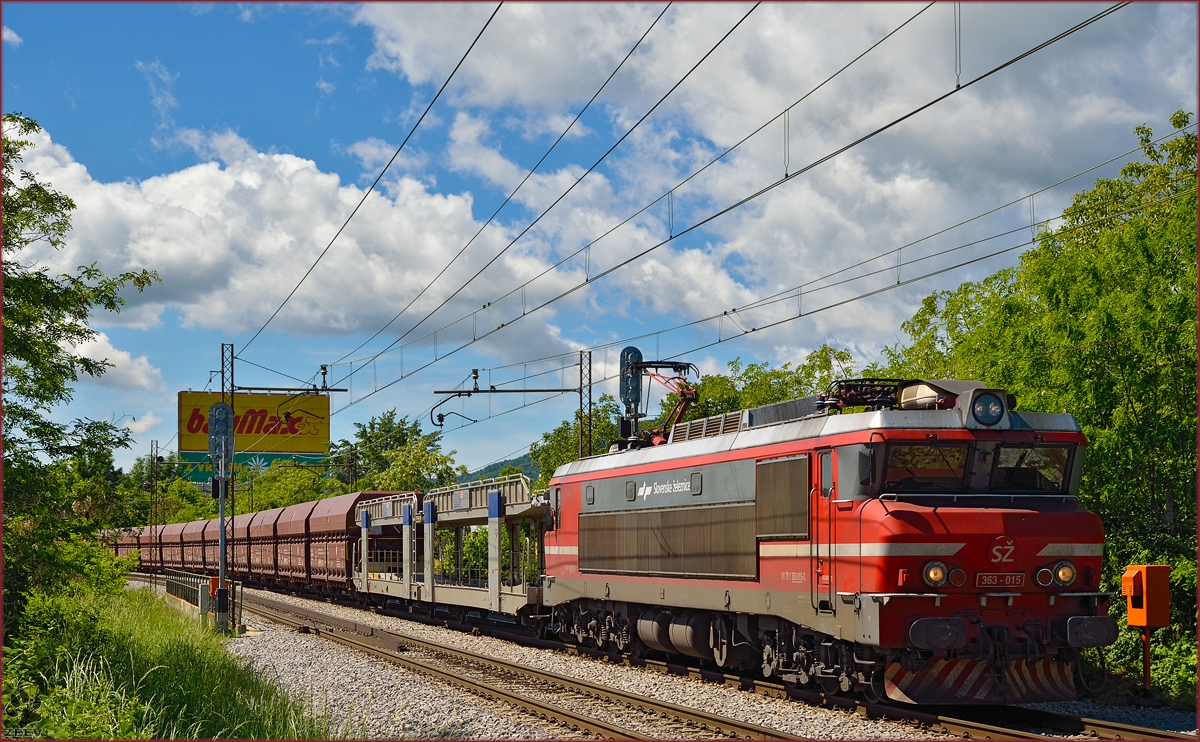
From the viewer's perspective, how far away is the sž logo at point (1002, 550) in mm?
13789

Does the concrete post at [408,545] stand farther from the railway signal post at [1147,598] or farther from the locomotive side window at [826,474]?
the railway signal post at [1147,598]

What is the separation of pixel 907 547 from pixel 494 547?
16.4 meters

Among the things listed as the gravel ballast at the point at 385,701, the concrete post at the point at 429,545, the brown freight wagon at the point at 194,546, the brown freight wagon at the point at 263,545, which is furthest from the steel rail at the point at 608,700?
the brown freight wagon at the point at 194,546

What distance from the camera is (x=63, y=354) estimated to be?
19.7 m

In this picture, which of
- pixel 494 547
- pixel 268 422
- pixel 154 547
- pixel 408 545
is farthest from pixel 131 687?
pixel 268 422

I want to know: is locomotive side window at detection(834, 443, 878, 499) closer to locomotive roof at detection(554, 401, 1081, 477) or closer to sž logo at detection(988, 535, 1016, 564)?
locomotive roof at detection(554, 401, 1081, 477)

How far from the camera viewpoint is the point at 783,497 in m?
15.9

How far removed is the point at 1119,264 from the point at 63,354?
18.9m

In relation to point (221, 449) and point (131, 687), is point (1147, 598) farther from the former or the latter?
point (221, 449)

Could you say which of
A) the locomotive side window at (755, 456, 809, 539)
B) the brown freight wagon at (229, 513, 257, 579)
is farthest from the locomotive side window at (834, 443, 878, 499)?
the brown freight wagon at (229, 513, 257, 579)

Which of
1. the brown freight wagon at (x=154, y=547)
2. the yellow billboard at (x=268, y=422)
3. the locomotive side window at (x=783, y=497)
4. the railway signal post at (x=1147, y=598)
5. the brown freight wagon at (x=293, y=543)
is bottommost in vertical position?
the brown freight wagon at (x=154, y=547)

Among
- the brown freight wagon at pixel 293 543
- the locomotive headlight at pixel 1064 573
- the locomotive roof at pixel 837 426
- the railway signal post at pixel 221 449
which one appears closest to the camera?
the locomotive headlight at pixel 1064 573

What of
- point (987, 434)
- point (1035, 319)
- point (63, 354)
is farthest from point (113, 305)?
point (1035, 319)

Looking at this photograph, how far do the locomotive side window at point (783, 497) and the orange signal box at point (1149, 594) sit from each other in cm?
478
